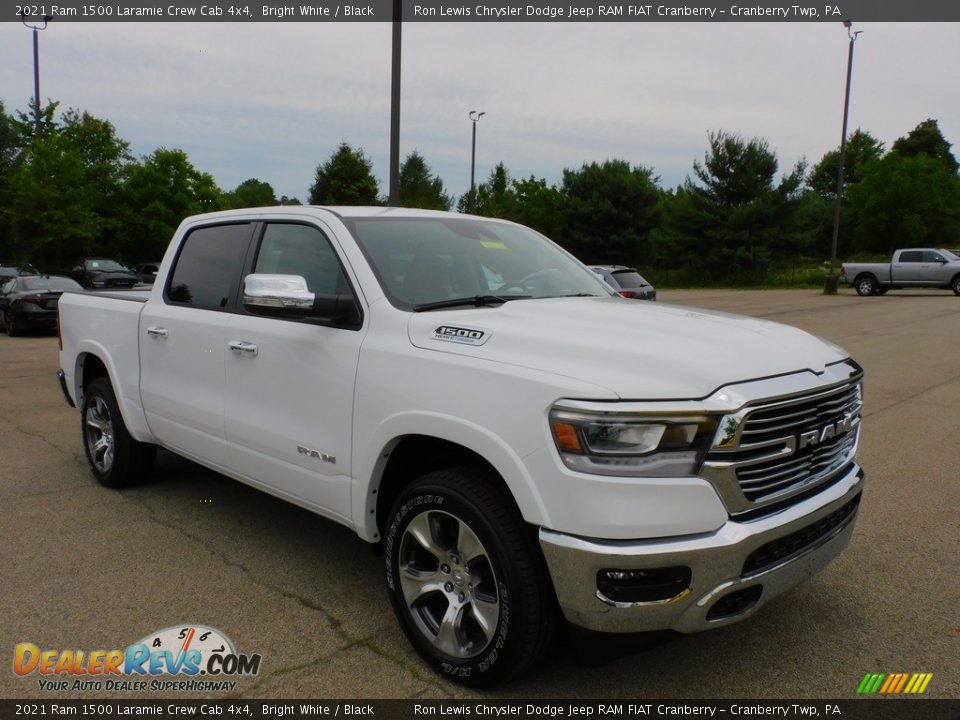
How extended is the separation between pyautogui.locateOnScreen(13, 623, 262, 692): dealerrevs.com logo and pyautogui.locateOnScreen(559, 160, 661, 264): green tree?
48.1m

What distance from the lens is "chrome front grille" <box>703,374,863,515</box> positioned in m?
2.58

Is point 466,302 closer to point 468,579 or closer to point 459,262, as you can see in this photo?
point 459,262

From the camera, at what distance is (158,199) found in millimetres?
34281

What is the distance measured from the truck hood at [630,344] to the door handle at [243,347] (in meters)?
1.08

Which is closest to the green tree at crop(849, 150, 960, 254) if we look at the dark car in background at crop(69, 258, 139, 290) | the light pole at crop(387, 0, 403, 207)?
the dark car in background at crop(69, 258, 139, 290)

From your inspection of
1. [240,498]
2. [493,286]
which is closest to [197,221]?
[240,498]

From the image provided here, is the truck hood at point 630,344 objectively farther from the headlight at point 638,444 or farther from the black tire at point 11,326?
the black tire at point 11,326

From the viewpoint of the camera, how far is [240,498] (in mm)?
5363

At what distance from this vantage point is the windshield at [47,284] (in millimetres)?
18344

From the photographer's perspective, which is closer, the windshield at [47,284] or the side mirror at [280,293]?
the side mirror at [280,293]

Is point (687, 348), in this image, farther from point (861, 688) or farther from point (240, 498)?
point (240, 498)

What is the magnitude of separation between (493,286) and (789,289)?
38.8 meters

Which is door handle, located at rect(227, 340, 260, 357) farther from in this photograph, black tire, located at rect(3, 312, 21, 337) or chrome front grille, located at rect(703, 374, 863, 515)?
black tire, located at rect(3, 312, 21, 337)

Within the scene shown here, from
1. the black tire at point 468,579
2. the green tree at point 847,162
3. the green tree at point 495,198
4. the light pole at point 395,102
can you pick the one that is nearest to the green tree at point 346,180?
the green tree at point 495,198
